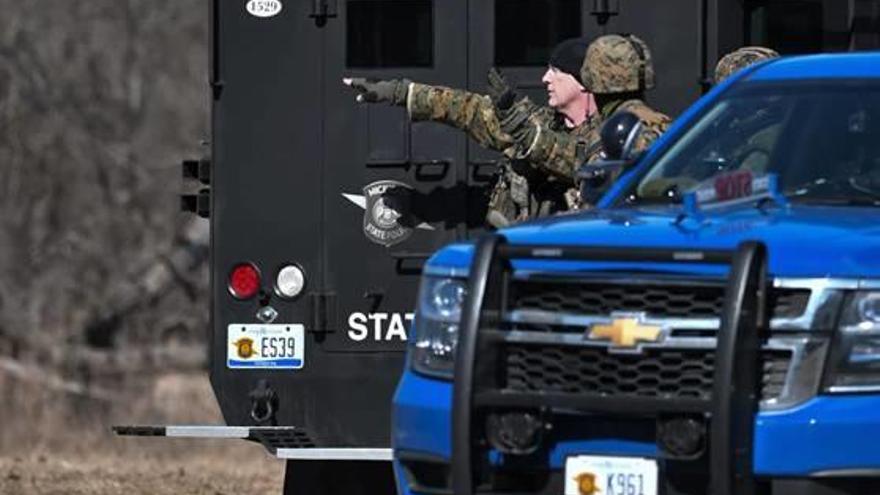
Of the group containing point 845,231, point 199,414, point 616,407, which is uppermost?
point 845,231

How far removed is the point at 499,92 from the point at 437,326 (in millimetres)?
2735

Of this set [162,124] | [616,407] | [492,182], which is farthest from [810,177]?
[162,124]

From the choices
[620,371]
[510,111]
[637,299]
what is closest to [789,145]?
[637,299]

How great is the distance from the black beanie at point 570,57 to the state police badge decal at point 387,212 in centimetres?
98

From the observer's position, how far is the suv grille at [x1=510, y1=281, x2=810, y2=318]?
714 centimetres

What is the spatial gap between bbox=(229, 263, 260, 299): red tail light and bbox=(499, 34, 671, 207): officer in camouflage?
4.56 ft

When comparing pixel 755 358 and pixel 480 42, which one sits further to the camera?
pixel 480 42

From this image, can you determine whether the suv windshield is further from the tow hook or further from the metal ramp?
the tow hook

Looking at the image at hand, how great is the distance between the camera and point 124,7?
22266 mm

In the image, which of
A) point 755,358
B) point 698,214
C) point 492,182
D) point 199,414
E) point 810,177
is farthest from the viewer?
point 199,414

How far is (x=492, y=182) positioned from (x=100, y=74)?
462 inches

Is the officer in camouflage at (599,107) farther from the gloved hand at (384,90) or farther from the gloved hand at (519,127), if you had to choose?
the gloved hand at (384,90)

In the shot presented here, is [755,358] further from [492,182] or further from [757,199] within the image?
[492,182]

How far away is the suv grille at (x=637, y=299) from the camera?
7.14 meters
